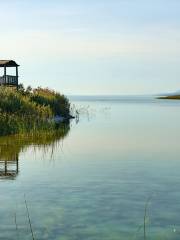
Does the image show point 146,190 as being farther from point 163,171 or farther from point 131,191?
point 163,171

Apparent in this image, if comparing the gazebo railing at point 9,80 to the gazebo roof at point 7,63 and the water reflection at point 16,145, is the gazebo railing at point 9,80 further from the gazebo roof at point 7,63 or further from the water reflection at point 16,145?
the water reflection at point 16,145

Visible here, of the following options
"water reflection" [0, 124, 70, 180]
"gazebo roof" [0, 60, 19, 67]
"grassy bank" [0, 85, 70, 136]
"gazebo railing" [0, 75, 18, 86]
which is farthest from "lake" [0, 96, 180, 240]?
"gazebo roof" [0, 60, 19, 67]

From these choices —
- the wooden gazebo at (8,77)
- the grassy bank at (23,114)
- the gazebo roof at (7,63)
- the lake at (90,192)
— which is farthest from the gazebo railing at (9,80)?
the lake at (90,192)

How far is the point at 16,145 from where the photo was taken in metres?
25.2

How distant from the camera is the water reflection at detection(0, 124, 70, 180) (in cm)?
1792

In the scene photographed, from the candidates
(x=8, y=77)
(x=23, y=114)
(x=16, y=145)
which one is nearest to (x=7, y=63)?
(x=8, y=77)

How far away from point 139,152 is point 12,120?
36.8 feet

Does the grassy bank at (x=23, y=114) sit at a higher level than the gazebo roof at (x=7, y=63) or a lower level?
lower

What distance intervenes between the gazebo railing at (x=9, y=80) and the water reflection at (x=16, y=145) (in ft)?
44.6

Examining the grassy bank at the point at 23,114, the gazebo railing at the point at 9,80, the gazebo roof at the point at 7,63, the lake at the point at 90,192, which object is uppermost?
the gazebo roof at the point at 7,63

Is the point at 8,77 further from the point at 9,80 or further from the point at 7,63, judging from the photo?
the point at 7,63

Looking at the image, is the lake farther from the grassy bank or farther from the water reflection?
the grassy bank

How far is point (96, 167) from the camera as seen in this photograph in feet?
61.2

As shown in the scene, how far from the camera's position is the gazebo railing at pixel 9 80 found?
156 ft
